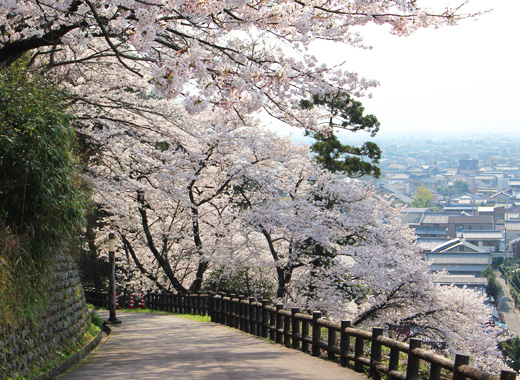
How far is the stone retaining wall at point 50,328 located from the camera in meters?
5.89

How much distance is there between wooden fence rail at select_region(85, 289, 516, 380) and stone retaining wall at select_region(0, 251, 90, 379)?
3.49 metres

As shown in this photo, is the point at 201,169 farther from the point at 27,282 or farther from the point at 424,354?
the point at 424,354

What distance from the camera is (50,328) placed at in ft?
25.2

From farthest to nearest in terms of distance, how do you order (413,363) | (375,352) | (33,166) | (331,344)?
(331,344), (375,352), (33,166), (413,363)

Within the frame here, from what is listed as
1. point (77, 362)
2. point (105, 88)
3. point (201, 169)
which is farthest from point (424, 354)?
point (201, 169)

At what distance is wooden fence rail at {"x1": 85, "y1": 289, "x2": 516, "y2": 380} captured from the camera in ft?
18.4

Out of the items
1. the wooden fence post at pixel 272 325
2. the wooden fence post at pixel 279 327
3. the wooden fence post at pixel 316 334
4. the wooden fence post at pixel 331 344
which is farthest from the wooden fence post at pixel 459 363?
the wooden fence post at pixel 272 325

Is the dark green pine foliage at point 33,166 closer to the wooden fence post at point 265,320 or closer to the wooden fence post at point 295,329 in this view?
the wooden fence post at point 295,329

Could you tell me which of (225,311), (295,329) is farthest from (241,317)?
(295,329)

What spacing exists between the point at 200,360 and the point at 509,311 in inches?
2279

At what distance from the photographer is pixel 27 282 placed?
678cm

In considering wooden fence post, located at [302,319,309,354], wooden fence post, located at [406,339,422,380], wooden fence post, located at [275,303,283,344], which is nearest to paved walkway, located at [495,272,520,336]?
wooden fence post, located at [275,303,283,344]

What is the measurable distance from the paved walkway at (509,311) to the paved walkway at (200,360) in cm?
4571

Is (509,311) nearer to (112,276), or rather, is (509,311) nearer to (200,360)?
(112,276)
